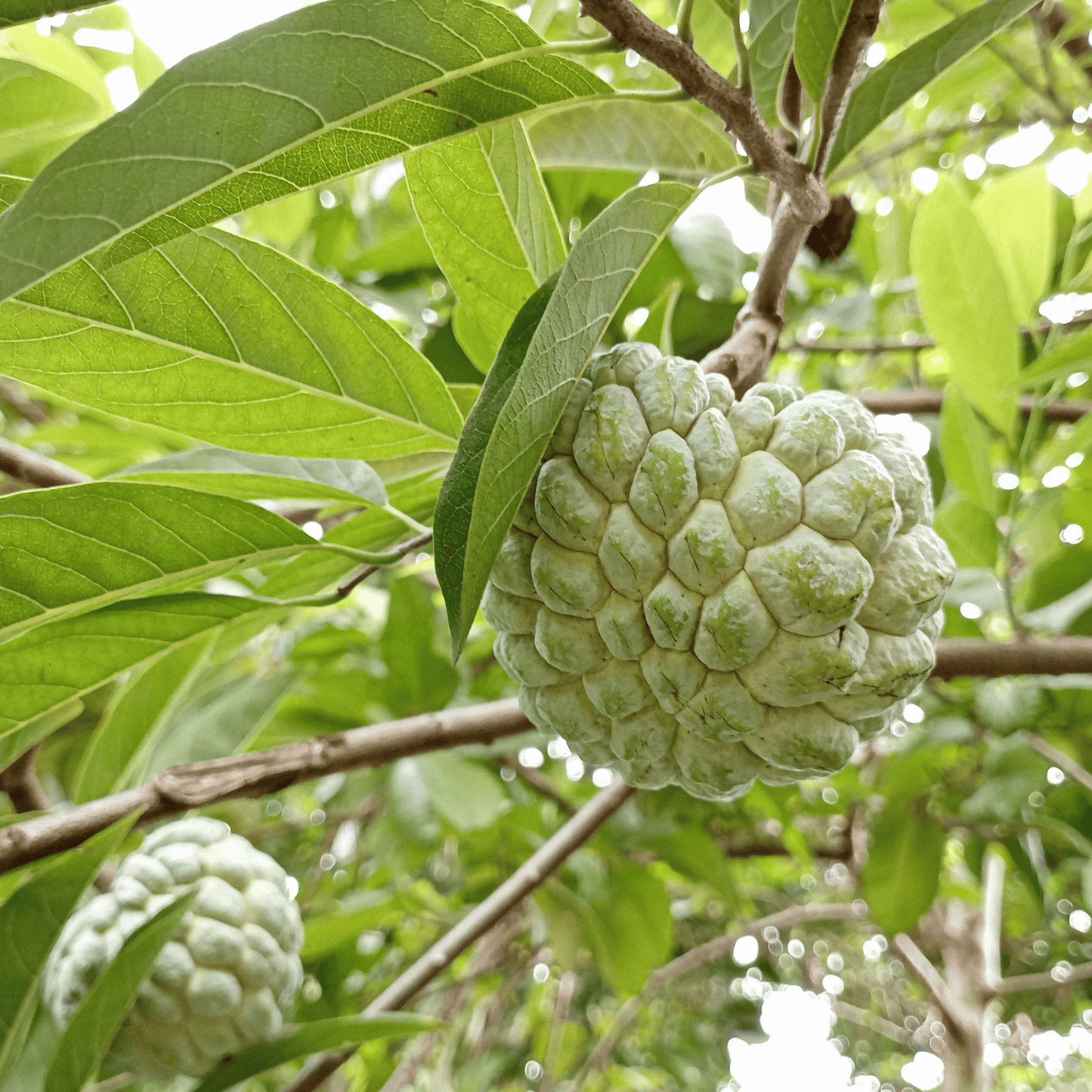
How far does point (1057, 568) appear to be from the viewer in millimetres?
1694

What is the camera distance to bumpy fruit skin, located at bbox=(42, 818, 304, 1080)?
121 centimetres

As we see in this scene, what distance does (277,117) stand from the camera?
1.86 ft

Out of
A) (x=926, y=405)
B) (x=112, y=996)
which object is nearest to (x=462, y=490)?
(x=112, y=996)

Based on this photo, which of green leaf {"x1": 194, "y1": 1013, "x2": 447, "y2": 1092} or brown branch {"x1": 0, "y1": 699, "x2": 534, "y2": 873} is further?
green leaf {"x1": 194, "y1": 1013, "x2": 447, "y2": 1092}

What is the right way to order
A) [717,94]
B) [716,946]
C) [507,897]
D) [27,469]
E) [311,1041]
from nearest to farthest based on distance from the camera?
[717,94] → [311,1041] → [27,469] → [507,897] → [716,946]

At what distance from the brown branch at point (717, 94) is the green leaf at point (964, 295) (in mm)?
522

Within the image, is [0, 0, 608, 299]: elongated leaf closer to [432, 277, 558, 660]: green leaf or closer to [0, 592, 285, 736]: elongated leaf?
[432, 277, 558, 660]: green leaf

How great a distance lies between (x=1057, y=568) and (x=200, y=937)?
1.65 meters

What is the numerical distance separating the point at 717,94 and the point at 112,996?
1.16 meters

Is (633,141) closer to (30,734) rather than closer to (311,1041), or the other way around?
(30,734)

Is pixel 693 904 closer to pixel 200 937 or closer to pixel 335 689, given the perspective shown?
pixel 335 689

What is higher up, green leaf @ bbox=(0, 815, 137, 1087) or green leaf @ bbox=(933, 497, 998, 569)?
green leaf @ bbox=(933, 497, 998, 569)

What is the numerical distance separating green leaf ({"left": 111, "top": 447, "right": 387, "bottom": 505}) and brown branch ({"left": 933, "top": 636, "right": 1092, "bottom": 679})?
852 millimetres

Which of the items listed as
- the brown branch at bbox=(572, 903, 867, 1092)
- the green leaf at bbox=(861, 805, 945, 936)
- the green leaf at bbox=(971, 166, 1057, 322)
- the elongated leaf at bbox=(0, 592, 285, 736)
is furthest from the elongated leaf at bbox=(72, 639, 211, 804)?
the brown branch at bbox=(572, 903, 867, 1092)
